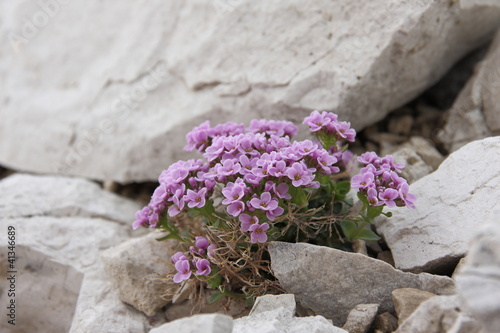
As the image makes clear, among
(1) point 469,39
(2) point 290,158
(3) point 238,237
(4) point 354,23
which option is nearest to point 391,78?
(4) point 354,23

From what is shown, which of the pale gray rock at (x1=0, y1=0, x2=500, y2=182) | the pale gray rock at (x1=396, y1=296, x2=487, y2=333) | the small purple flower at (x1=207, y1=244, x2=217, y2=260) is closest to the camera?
the pale gray rock at (x1=396, y1=296, x2=487, y2=333)

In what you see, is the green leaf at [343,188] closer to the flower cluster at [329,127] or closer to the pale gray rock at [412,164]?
the flower cluster at [329,127]

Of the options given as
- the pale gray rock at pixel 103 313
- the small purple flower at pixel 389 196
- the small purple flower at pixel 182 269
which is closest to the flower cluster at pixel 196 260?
the small purple flower at pixel 182 269

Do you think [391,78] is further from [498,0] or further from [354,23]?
[498,0]

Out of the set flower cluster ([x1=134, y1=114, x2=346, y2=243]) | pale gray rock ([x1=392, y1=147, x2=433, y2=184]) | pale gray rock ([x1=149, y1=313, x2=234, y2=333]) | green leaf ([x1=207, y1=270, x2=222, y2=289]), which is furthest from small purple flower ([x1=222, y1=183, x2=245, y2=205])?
pale gray rock ([x1=392, y1=147, x2=433, y2=184])

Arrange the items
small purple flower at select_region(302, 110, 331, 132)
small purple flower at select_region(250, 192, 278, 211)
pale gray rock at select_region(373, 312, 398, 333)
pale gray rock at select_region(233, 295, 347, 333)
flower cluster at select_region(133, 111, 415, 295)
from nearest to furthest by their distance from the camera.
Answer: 1. pale gray rock at select_region(233, 295, 347, 333)
2. pale gray rock at select_region(373, 312, 398, 333)
3. small purple flower at select_region(250, 192, 278, 211)
4. flower cluster at select_region(133, 111, 415, 295)
5. small purple flower at select_region(302, 110, 331, 132)

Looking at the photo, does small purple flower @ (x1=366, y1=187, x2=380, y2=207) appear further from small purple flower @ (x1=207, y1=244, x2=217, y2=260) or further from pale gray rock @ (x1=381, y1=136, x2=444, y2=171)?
pale gray rock @ (x1=381, y1=136, x2=444, y2=171)
